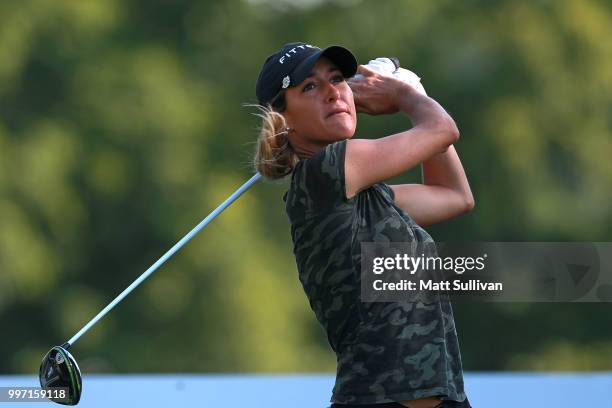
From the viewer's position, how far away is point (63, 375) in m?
3.30

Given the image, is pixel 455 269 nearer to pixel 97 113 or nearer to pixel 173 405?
pixel 173 405

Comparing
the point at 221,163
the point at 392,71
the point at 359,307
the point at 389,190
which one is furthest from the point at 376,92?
the point at 221,163

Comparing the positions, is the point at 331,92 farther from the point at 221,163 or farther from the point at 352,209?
the point at 221,163

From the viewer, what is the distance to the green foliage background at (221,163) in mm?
10242

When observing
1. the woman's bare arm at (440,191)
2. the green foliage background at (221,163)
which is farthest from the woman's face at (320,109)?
the green foliage background at (221,163)

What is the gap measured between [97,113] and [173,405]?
661 cm

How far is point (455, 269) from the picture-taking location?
3.67 metres

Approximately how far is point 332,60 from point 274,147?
0.24 metres

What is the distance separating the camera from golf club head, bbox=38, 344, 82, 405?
3.29m

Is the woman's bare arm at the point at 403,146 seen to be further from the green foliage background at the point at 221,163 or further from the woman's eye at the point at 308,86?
the green foliage background at the point at 221,163

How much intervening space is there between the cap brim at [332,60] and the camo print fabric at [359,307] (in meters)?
0.22

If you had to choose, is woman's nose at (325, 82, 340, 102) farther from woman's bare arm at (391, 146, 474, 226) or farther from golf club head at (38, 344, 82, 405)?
golf club head at (38, 344, 82, 405)

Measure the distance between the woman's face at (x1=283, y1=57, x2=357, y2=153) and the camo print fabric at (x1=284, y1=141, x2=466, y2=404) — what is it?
137 millimetres

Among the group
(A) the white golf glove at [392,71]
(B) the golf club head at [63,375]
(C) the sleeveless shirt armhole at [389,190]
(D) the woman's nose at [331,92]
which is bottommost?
(B) the golf club head at [63,375]
